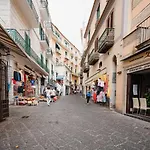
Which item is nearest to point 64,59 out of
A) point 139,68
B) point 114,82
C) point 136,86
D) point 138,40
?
point 114,82

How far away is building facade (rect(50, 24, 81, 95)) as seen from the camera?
41.9m

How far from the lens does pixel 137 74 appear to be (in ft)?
32.8

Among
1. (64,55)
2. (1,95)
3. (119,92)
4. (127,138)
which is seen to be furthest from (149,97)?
(64,55)

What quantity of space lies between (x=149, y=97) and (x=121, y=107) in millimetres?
2058

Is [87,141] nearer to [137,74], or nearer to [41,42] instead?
[137,74]

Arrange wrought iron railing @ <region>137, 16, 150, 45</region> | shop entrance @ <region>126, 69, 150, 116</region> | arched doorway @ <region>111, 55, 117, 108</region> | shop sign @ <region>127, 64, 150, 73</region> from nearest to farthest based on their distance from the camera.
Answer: shop sign @ <region>127, 64, 150, 73</region> → wrought iron railing @ <region>137, 16, 150, 45</region> → shop entrance @ <region>126, 69, 150, 116</region> → arched doorway @ <region>111, 55, 117, 108</region>

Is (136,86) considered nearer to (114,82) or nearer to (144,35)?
(114,82)

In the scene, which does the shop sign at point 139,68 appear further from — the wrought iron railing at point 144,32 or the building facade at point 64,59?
the building facade at point 64,59

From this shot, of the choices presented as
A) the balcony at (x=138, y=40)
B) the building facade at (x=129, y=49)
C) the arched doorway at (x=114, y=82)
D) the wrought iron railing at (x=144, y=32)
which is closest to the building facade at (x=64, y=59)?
the arched doorway at (x=114, y=82)

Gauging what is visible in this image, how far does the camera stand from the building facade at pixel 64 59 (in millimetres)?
41888

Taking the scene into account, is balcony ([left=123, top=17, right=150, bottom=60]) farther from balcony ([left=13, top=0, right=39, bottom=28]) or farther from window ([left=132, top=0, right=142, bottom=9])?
balcony ([left=13, top=0, right=39, bottom=28])

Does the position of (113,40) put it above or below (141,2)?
below

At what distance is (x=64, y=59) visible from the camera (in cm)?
5162

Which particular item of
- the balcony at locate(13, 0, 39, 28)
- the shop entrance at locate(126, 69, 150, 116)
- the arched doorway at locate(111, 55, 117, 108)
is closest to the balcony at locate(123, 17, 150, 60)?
the shop entrance at locate(126, 69, 150, 116)
